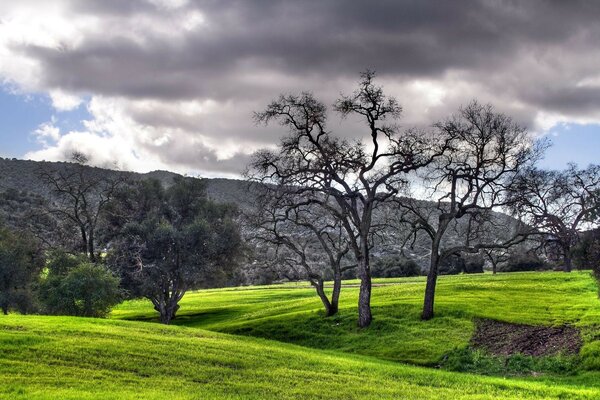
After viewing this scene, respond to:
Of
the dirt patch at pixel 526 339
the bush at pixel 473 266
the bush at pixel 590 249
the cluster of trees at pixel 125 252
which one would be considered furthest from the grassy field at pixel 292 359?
the bush at pixel 473 266

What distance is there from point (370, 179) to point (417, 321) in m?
11.5

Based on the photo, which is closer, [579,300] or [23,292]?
[579,300]

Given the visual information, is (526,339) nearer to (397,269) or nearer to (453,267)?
(397,269)

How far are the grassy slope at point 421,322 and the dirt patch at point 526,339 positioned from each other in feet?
2.64

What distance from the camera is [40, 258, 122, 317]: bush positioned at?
144ft

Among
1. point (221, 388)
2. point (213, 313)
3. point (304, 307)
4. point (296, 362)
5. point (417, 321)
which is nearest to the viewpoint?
point (221, 388)

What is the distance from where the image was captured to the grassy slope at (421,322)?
115 ft

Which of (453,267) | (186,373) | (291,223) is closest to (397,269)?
(453,267)

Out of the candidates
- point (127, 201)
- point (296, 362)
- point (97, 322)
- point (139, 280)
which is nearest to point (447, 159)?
point (296, 362)

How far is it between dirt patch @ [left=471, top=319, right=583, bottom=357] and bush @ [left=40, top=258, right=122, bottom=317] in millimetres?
28886

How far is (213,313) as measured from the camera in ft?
212

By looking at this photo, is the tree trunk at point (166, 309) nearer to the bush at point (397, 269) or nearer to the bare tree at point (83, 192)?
the bare tree at point (83, 192)

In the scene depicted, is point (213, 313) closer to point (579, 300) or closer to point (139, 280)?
point (139, 280)

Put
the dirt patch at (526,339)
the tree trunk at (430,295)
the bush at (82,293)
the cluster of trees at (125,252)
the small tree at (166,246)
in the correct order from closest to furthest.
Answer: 1. the dirt patch at (526,339)
2. the tree trunk at (430,295)
3. the bush at (82,293)
4. the cluster of trees at (125,252)
5. the small tree at (166,246)
